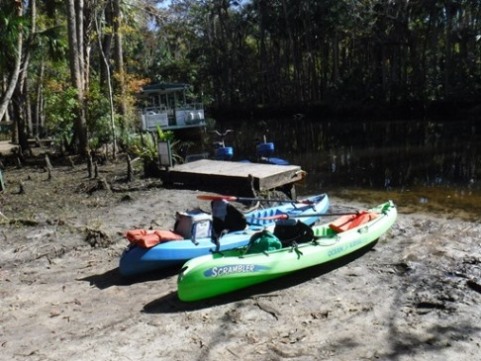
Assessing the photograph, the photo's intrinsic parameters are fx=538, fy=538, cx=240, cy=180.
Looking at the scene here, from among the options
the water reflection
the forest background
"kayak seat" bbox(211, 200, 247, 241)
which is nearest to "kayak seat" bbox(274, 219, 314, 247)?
"kayak seat" bbox(211, 200, 247, 241)

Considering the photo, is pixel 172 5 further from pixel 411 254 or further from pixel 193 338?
pixel 193 338

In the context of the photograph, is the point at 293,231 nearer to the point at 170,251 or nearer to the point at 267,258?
the point at 267,258

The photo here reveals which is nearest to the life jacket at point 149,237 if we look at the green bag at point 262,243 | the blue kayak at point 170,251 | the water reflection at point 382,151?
the blue kayak at point 170,251

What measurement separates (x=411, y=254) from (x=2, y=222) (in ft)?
23.2

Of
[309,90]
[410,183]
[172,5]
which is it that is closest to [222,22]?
[309,90]

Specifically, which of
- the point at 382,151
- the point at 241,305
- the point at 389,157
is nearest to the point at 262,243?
the point at 241,305

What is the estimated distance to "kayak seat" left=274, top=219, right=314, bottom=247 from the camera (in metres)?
7.67

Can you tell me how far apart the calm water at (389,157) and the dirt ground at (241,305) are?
3.38 meters

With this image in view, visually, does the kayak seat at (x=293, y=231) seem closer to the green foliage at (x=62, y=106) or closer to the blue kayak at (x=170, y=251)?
the blue kayak at (x=170, y=251)

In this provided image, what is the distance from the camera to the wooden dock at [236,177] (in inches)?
456

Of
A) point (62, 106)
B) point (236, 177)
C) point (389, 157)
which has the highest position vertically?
point (62, 106)

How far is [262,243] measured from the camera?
285 inches

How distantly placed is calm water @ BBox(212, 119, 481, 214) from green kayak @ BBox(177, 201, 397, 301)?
421 centimetres

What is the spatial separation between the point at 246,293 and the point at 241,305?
1.22 ft
